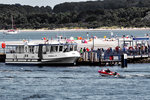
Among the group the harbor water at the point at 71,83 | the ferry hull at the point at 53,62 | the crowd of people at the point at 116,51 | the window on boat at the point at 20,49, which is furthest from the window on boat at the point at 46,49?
the crowd of people at the point at 116,51

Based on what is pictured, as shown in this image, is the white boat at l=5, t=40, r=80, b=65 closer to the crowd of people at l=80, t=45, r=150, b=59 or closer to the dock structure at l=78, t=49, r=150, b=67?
the dock structure at l=78, t=49, r=150, b=67

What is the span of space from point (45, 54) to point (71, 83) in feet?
62.9

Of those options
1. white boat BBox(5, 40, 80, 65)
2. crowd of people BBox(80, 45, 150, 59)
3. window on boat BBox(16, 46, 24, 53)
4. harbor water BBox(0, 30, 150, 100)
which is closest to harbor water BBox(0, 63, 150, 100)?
harbor water BBox(0, 30, 150, 100)

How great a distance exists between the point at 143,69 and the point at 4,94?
28422 mm

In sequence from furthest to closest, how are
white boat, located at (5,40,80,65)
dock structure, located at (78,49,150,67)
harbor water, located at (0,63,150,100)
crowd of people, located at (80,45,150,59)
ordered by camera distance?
1. crowd of people, located at (80,45,150,59)
2. dock structure, located at (78,49,150,67)
3. white boat, located at (5,40,80,65)
4. harbor water, located at (0,63,150,100)

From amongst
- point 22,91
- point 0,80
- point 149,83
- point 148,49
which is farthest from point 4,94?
point 148,49

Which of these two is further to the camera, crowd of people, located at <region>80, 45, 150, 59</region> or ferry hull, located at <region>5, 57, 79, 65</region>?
crowd of people, located at <region>80, 45, 150, 59</region>

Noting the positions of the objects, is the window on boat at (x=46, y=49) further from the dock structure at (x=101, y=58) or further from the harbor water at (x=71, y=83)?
the dock structure at (x=101, y=58)

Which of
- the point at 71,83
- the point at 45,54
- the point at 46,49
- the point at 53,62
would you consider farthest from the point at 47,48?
the point at 71,83

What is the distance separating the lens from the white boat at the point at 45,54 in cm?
8762

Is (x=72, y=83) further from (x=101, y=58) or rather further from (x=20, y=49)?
(x=20, y=49)

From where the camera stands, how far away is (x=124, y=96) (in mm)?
61000

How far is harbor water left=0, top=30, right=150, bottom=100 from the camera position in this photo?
6160cm

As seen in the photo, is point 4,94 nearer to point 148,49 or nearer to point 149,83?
point 149,83
